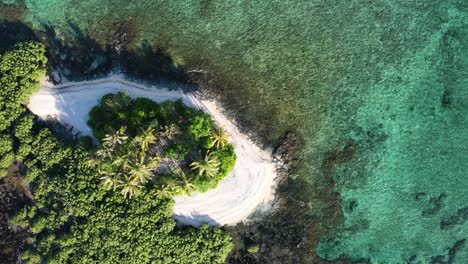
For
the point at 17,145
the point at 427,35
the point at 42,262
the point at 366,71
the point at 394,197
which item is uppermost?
the point at 427,35

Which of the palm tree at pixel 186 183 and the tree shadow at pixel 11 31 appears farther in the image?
the tree shadow at pixel 11 31

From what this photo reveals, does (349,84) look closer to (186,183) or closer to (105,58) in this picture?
(186,183)

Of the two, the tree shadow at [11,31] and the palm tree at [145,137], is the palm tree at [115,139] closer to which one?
the palm tree at [145,137]

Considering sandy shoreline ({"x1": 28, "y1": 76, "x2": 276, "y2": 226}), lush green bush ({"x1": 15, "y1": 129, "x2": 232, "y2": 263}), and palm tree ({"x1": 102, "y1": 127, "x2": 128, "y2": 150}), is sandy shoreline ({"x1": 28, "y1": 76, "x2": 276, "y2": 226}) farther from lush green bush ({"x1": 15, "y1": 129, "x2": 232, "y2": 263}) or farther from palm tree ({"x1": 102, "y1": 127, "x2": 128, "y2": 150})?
palm tree ({"x1": 102, "y1": 127, "x2": 128, "y2": 150})

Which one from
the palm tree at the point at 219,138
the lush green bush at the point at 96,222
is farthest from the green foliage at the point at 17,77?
the palm tree at the point at 219,138

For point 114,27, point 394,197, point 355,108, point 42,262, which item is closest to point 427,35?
point 355,108

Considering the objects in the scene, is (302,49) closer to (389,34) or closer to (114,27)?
(389,34)
